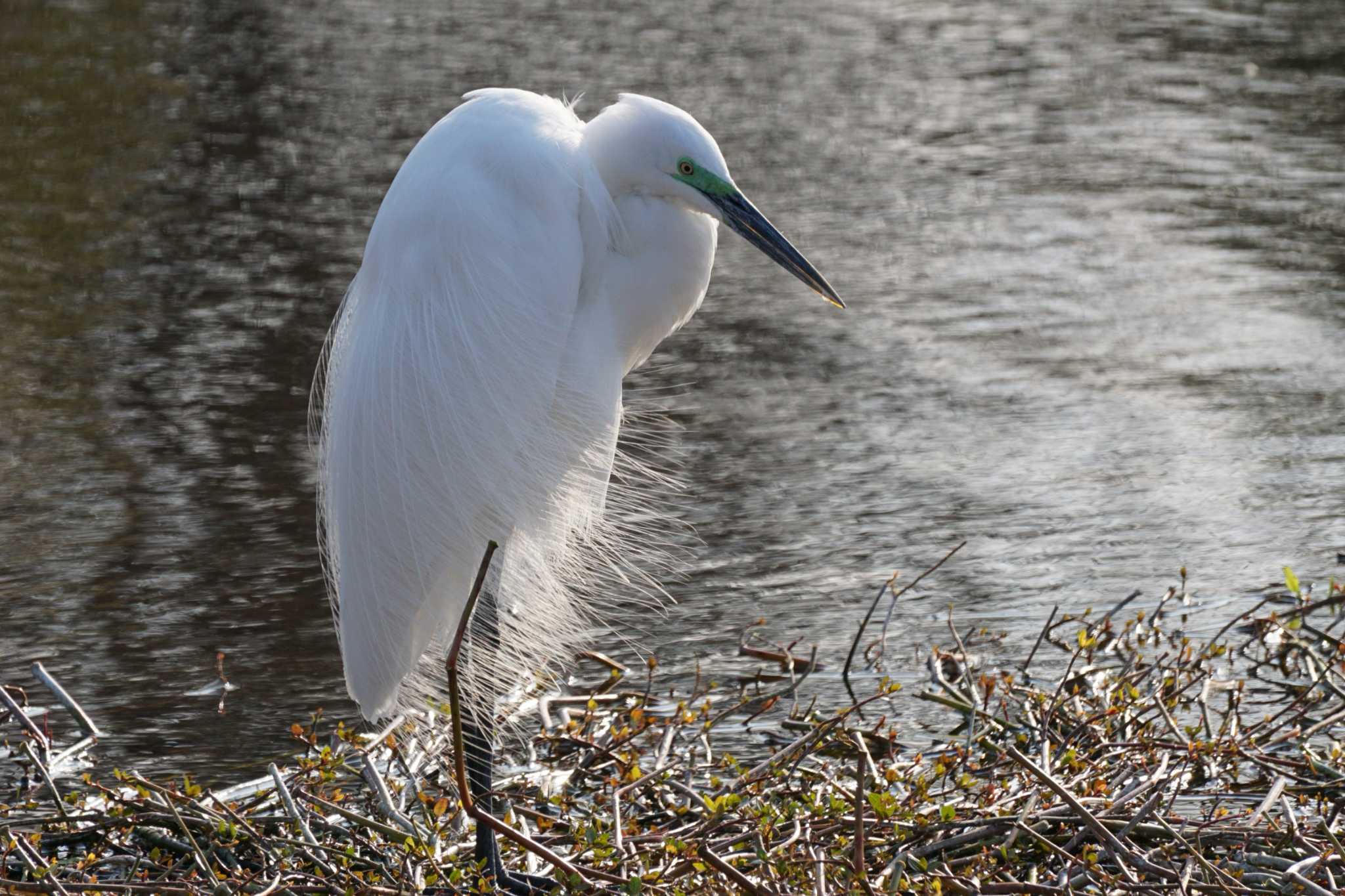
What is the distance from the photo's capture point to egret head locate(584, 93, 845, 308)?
243 centimetres

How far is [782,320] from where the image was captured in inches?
207

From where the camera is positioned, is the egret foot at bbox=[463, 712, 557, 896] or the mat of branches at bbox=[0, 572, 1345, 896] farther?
the egret foot at bbox=[463, 712, 557, 896]

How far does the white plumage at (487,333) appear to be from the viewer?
2.35 meters

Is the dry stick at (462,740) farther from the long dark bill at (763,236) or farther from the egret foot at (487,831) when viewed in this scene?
the long dark bill at (763,236)

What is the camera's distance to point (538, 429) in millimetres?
2414

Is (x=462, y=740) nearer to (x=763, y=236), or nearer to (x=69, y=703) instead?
(x=763, y=236)

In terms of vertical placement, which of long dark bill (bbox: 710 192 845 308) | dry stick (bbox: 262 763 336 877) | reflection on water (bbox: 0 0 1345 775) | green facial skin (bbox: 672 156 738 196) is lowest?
reflection on water (bbox: 0 0 1345 775)

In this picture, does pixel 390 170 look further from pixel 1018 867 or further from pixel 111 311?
pixel 1018 867

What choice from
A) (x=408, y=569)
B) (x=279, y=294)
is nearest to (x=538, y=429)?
(x=408, y=569)

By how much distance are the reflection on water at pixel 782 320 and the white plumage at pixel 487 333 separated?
749mm

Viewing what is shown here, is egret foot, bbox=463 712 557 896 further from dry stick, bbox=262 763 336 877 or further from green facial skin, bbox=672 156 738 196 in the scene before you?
green facial skin, bbox=672 156 738 196

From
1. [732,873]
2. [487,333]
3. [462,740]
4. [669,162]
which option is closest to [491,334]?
[487,333]

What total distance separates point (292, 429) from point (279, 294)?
1089mm

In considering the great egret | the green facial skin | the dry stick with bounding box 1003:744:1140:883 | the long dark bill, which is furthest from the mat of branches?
the green facial skin
